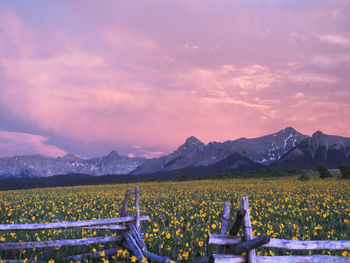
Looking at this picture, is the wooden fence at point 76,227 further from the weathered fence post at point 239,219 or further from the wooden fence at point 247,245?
the weathered fence post at point 239,219

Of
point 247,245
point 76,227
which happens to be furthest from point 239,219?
point 76,227

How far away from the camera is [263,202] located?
16203mm

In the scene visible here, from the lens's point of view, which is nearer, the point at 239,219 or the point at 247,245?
the point at 247,245

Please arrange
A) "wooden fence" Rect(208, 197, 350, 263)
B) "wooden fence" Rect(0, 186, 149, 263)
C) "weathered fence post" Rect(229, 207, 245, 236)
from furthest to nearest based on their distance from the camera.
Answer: "wooden fence" Rect(0, 186, 149, 263) → "weathered fence post" Rect(229, 207, 245, 236) → "wooden fence" Rect(208, 197, 350, 263)

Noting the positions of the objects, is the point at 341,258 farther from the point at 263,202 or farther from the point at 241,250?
the point at 263,202

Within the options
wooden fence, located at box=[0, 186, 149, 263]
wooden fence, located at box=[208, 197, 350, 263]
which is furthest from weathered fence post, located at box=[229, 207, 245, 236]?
wooden fence, located at box=[0, 186, 149, 263]

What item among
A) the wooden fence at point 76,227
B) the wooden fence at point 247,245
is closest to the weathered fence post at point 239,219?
the wooden fence at point 247,245

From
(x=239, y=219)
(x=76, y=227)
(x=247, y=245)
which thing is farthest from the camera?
(x=76, y=227)

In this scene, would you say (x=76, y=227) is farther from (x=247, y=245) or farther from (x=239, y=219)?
(x=247, y=245)

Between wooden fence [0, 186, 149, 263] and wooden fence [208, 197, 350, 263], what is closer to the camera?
wooden fence [208, 197, 350, 263]

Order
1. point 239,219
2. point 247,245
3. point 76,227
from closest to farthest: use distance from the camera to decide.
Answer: point 247,245 → point 239,219 → point 76,227

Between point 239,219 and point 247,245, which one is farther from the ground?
point 239,219

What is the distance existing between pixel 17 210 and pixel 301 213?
1480 cm

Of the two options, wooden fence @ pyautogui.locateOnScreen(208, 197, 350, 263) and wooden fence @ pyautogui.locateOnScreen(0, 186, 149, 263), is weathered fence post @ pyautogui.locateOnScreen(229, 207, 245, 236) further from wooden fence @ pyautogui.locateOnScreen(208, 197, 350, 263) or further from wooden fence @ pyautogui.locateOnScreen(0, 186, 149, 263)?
wooden fence @ pyautogui.locateOnScreen(0, 186, 149, 263)
